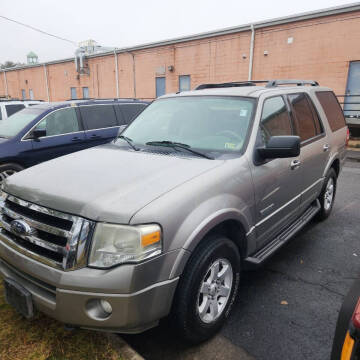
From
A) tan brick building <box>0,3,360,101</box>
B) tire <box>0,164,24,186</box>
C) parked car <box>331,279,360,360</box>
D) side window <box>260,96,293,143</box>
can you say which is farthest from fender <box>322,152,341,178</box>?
tan brick building <box>0,3,360,101</box>

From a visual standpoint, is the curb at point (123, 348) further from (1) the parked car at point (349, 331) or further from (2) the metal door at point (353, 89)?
(2) the metal door at point (353, 89)

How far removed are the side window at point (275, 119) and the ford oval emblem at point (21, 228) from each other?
6.93 feet

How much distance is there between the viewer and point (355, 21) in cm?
1270

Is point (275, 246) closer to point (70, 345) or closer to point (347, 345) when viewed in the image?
point (347, 345)

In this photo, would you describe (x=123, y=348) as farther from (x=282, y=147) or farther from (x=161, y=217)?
(x=282, y=147)

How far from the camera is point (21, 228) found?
7.11 ft

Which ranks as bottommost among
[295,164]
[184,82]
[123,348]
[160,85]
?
[123,348]

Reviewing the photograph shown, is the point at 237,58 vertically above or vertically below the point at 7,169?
above

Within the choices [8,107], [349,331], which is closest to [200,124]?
[349,331]

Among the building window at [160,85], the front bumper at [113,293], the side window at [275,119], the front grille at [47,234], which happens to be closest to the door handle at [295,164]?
the side window at [275,119]

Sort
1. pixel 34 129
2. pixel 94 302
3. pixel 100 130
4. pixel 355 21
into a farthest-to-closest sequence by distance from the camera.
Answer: pixel 355 21 < pixel 100 130 < pixel 34 129 < pixel 94 302

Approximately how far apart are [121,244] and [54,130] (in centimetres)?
514

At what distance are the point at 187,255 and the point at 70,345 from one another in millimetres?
1135

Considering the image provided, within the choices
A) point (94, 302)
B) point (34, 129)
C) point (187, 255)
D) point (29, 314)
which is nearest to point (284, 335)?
point (187, 255)
